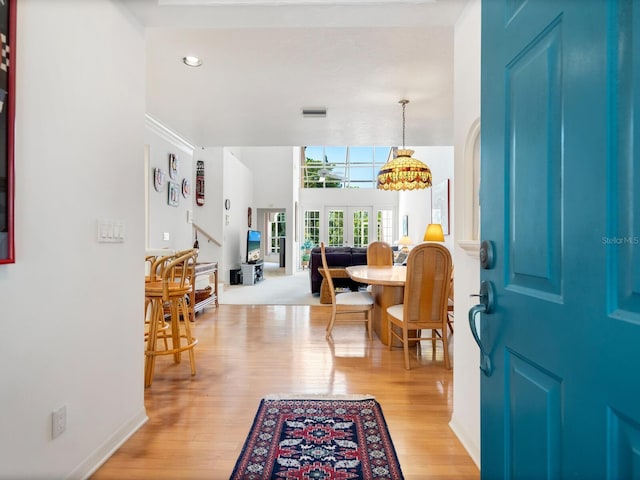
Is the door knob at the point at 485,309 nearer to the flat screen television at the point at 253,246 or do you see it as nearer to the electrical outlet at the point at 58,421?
the electrical outlet at the point at 58,421

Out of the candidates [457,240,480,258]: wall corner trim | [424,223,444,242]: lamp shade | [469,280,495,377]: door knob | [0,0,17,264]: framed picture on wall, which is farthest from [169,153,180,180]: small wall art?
[469,280,495,377]: door knob

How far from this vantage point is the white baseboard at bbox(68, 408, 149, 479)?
1.52 m

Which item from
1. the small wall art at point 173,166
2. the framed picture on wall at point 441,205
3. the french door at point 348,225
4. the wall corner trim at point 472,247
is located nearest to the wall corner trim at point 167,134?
the small wall art at point 173,166

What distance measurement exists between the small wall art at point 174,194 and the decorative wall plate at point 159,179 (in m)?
0.20

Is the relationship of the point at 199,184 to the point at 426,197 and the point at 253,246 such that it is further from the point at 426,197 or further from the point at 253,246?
the point at 426,197

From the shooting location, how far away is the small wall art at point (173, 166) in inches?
189

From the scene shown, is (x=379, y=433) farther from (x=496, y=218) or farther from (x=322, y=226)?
(x=322, y=226)

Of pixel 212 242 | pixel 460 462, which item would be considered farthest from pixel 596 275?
pixel 212 242

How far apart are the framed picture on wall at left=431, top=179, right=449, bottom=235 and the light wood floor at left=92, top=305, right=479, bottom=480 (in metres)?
3.04

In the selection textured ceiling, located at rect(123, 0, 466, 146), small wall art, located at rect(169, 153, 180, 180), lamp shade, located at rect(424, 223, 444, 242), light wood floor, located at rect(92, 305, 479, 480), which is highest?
textured ceiling, located at rect(123, 0, 466, 146)

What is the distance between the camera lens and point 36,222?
129 centimetres

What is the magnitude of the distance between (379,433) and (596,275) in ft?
5.37

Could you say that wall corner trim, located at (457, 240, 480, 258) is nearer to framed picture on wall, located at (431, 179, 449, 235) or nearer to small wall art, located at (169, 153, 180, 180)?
small wall art, located at (169, 153, 180, 180)

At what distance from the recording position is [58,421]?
1.38m
